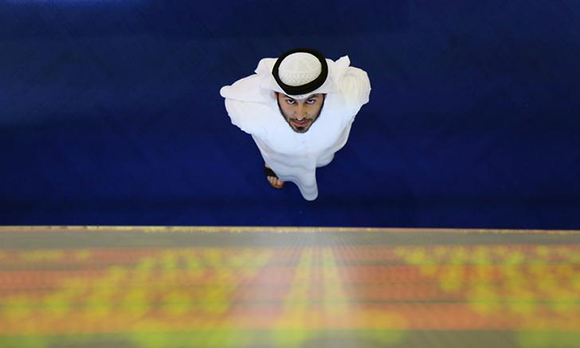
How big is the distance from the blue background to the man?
0.45 metres

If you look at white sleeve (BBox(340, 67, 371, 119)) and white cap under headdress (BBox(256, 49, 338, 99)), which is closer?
white cap under headdress (BBox(256, 49, 338, 99))

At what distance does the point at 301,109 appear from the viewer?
1350 mm

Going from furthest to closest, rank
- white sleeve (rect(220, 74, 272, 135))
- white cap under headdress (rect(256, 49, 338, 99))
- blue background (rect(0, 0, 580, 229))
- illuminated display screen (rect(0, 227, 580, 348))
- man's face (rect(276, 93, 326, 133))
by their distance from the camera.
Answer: blue background (rect(0, 0, 580, 229)) < white sleeve (rect(220, 74, 272, 135)) < man's face (rect(276, 93, 326, 133)) < white cap under headdress (rect(256, 49, 338, 99)) < illuminated display screen (rect(0, 227, 580, 348))

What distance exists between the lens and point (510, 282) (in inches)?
26.4

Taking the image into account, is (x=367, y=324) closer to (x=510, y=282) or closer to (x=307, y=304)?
(x=307, y=304)

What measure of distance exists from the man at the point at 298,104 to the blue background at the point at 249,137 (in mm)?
455

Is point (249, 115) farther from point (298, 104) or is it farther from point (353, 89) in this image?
point (353, 89)

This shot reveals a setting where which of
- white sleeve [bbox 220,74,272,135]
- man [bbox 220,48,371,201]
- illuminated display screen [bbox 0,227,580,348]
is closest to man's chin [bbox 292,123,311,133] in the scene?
man [bbox 220,48,371,201]

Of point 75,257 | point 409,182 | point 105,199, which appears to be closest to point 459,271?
point 75,257

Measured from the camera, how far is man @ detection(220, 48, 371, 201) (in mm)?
1252

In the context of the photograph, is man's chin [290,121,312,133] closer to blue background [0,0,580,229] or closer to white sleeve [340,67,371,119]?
white sleeve [340,67,371,119]

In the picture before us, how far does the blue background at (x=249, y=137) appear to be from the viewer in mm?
2109

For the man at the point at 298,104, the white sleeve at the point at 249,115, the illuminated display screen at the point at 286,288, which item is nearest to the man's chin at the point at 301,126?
the man at the point at 298,104

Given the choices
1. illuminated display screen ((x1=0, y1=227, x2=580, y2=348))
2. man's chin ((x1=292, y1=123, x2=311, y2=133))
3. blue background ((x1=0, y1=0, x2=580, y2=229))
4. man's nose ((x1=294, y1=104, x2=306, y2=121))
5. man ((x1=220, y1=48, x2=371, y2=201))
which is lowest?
illuminated display screen ((x1=0, y1=227, x2=580, y2=348))
